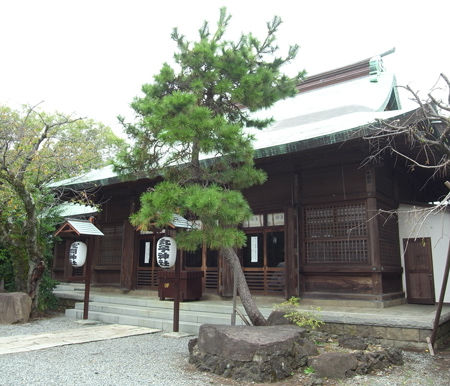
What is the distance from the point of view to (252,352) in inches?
182

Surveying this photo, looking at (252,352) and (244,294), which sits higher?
(244,294)

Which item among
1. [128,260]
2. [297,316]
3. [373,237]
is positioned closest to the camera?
[297,316]

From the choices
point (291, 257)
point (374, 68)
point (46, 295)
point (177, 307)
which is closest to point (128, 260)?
point (46, 295)

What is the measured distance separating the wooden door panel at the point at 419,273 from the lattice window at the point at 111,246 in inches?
323

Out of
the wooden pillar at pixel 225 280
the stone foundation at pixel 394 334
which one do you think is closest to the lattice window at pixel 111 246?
the wooden pillar at pixel 225 280

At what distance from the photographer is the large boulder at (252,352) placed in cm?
456

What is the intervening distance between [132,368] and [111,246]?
25.3 ft

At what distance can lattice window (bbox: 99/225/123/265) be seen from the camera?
39.9 ft

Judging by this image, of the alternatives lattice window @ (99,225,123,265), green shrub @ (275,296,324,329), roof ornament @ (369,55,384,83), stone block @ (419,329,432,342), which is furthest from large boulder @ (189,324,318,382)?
roof ornament @ (369,55,384,83)

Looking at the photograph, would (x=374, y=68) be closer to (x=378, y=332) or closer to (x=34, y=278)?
(x=378, y=332)

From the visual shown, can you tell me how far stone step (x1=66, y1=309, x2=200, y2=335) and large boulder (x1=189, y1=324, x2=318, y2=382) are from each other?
2322 mm

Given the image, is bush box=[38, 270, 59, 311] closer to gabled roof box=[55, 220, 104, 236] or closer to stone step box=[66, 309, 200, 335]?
stone step box=[66, 309, 200, 335]

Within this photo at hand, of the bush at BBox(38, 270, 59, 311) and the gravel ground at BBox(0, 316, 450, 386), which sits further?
the bush at BBox(38, 270, 59, 311)

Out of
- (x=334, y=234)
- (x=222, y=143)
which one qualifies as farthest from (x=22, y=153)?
(x=334, y=234)
